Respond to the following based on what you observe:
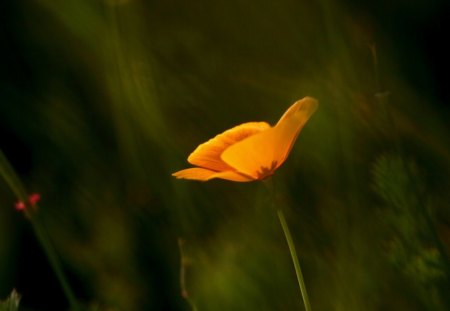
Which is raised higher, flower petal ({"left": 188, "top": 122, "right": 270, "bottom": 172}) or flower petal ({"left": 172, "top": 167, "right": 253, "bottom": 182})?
flower petal ({"left": 188, "top": 122, "right": 270, "bottom": 172})

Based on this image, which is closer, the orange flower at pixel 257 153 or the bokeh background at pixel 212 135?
the orange flower at pixel 257 153

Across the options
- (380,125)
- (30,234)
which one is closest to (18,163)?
(30,234)

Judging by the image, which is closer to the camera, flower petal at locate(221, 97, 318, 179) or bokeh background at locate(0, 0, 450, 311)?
flower petal at locate(221, 97, 318, 179)

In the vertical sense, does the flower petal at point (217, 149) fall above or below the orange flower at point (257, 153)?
above

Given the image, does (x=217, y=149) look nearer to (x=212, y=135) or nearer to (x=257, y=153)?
(x=257, y=153)

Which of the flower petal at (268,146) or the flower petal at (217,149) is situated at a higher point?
the flower petal at (217,149)

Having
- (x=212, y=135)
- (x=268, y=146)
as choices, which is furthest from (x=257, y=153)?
(x=212, y=135)
